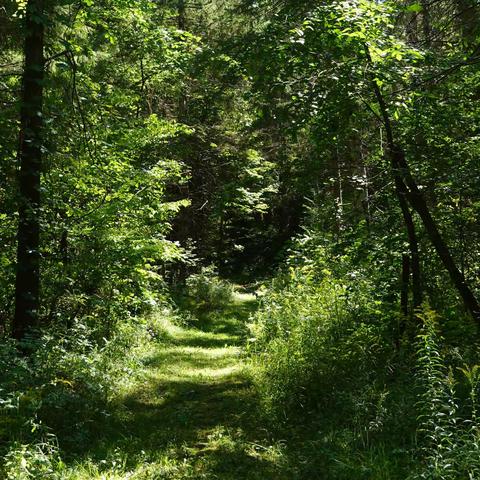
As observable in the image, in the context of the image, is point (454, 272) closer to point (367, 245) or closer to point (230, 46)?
point (367, 245)

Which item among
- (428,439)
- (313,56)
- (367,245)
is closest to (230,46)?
(313,56)

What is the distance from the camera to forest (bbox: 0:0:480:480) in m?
4.96

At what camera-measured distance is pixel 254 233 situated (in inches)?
1127

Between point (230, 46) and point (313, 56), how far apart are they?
4.30 ft

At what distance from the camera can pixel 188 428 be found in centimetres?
627

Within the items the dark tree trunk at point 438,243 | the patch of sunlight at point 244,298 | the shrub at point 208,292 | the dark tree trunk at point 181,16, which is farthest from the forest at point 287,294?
the dark tree trunk at point 181,16

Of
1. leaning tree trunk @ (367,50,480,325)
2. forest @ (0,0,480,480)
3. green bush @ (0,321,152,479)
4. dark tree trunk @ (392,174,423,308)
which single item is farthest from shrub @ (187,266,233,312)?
leaning tree trunk @ (367,50,480,325)

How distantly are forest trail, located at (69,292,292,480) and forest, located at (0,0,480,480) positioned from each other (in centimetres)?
4

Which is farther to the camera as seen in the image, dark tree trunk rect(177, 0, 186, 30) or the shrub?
dark tree trunk rect(177, 0, 186, 30)

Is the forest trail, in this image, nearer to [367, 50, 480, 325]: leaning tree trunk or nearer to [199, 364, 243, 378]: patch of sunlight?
[199, 364, 243, 378]: patch of sunlight

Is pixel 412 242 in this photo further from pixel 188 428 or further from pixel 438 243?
pixel 188 428

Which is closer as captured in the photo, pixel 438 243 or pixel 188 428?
pixel 438 243

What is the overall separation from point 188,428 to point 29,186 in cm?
411

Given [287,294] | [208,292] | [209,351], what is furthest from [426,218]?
[208,292]
